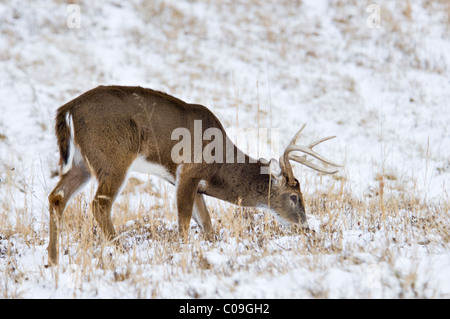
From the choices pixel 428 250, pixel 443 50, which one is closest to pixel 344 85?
pixel 443 50

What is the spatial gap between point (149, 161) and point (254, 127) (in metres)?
6.37

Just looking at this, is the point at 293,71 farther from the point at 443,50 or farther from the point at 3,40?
the point at 3,40

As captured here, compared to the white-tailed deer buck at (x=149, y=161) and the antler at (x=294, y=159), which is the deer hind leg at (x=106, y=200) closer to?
the white-tailed deer buck at (x=149, y=161)

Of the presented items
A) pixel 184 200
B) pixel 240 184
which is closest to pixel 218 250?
pixel 184 200

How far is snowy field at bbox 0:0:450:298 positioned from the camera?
3.99m

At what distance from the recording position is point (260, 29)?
1703 centimetres

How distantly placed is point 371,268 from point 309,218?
10.6 ft

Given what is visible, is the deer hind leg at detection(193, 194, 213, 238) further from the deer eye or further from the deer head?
the deer eye

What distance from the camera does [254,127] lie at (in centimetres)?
1215

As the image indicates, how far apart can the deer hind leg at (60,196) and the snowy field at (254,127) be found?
6.2 inches

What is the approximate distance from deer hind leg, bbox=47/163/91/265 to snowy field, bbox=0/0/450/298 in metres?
0.16

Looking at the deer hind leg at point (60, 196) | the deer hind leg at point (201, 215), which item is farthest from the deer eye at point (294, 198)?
the deer hind leg at point (60, 196)

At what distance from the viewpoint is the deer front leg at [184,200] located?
19.8 ft

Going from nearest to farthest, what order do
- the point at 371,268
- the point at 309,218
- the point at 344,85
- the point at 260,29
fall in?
the point at 371,268 < the point at 309,218 < the point at 344,85 < the point at 260,29
